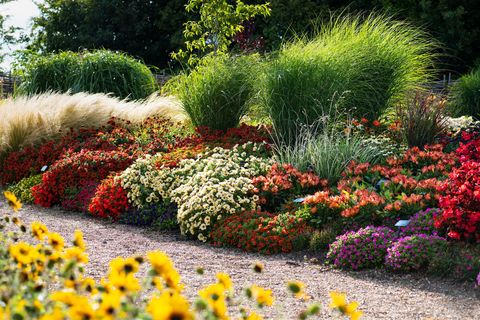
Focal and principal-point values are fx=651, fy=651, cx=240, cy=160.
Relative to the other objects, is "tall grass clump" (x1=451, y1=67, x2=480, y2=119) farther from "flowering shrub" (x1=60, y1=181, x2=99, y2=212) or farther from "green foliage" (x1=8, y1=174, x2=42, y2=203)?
"green foliage" (x1=8, y1=174, x2=42, y2=203)

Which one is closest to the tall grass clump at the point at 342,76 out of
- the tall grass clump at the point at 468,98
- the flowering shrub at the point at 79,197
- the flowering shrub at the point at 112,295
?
the flowering shrub at the point at 79,197

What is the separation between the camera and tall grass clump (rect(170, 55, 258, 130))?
8.66 m

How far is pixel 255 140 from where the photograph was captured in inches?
311

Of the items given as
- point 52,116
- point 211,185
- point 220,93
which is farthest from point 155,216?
point 52,116

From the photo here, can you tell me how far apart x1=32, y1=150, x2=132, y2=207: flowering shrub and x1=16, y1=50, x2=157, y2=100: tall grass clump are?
4.19m

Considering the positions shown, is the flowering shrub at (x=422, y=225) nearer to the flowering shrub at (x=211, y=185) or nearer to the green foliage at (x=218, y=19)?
the flowering shrub at (x=211, y=185)

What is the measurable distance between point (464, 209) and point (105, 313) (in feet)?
12.2

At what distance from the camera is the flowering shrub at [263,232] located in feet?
17.8

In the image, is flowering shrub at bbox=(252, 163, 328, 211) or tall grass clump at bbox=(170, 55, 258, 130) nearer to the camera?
flowering shrub at bbox=(252, 163, 328, 211)

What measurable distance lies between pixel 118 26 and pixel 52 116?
1479 cm

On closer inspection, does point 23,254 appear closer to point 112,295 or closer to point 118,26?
point 112,295

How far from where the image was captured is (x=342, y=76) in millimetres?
8203

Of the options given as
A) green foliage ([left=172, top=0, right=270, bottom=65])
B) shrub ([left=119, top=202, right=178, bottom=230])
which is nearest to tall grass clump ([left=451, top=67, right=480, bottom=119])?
green foliage ([left=172, top=0, right=270, bottom=65])

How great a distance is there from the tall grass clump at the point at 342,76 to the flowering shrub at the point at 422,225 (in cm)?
251
